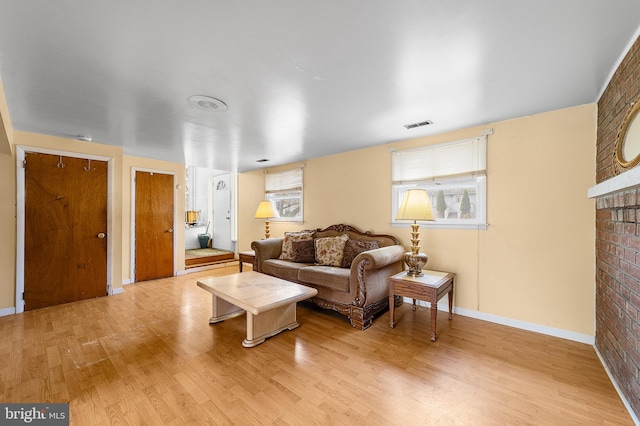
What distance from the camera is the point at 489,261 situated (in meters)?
2.90

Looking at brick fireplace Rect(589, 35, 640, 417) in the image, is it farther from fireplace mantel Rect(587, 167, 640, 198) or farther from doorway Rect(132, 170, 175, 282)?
doorway Rect(132, 170, 175, 282)

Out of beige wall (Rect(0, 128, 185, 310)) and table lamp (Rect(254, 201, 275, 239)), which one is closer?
beige wall (Rect(0, 128, 185, 310))

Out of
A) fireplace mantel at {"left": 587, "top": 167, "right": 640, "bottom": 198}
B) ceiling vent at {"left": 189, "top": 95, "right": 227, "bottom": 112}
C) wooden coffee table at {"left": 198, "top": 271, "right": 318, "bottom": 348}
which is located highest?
ceiling vent at {"left": 189, "top": 95, "right": 227, "bottom": 112}

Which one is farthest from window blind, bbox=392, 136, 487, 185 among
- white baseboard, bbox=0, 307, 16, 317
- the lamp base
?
white baseboard, bbox=0, 307, 16, 317

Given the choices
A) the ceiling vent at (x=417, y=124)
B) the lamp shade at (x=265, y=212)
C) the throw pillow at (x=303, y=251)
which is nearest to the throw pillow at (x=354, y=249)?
the throw pillow at (x=303, y=251)

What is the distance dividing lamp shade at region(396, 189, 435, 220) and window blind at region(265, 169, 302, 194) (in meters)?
2.38

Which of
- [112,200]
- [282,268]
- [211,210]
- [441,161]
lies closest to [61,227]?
[112,200]

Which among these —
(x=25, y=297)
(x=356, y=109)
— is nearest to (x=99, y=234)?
(x=25, y=297)

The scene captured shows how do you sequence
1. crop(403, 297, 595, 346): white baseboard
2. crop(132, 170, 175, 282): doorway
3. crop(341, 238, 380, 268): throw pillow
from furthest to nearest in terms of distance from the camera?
crop(132, 170, 175, 282): doorway
crop(341, 238, 380, 268): throw pillow
crop(403, 297, 595, 346): white baseboard

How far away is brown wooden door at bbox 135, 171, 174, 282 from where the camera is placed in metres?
4.55

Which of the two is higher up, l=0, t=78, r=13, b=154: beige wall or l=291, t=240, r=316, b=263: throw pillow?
l=0, t=78, r=13, b=154: beige wall

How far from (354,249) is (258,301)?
1.59 meters

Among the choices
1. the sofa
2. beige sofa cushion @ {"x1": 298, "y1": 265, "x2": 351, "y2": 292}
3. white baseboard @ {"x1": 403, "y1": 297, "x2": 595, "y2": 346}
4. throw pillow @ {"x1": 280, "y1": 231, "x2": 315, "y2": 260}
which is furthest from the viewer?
throw pillow @ {"x1": 280, "y1": 231, "x2": 315, "y2": 260}

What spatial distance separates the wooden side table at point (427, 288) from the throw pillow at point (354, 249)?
2.12ft
